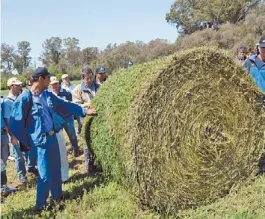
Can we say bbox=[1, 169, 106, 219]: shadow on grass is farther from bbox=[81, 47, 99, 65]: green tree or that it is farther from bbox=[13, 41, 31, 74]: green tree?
bbox=[13, 41, 31, 74]: green tree

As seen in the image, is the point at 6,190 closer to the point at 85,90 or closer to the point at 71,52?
the point at 85,90

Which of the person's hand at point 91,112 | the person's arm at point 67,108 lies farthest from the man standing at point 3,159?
the person's hand at point 91,112

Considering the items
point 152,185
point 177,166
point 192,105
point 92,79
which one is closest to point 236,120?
point 192,105

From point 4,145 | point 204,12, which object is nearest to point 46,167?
point 4,145

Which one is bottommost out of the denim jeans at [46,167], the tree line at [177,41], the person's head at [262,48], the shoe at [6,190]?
the shoe at [6,190]

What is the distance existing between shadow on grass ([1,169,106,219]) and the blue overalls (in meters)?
0.14

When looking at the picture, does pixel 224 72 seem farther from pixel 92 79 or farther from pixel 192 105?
pixel 92 79

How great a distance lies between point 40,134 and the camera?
16.4 ft

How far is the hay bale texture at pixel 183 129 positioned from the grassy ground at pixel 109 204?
7.5 inches

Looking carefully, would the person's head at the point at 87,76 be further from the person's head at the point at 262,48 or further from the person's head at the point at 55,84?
the person's head at the point at 262,48

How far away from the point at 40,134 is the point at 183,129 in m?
1.85

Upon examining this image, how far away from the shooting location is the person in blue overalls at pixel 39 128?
196 inches

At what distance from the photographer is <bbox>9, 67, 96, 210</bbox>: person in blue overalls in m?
4.97

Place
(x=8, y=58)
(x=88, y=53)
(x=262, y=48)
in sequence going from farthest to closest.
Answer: (x=8, y=58) → (x=88, y=53) → (x=262, y=48)
